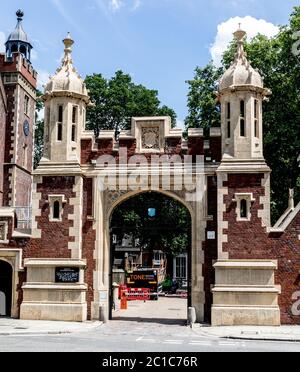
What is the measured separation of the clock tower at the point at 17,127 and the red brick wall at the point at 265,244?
18.8m

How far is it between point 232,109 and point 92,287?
333 inches

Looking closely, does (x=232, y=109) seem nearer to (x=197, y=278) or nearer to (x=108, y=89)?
(x=197, y=278)

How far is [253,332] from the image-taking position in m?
18.2

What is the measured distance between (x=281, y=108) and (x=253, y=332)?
55.2 feet

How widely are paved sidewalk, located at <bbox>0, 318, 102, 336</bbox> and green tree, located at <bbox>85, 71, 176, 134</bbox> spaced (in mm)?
25516

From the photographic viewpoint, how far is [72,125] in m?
22.5

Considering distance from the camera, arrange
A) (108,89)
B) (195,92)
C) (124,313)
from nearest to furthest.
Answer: (124,313) → (195,92) → (108,89)

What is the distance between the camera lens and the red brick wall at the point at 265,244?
20.4 m

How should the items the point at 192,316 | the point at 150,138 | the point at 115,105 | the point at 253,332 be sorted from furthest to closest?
the point at 115,105 < the point at 150,138 < the point at 192,316 < the point at 253,332

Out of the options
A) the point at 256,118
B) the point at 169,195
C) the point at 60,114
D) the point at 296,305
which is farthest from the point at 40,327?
the point at 256,118

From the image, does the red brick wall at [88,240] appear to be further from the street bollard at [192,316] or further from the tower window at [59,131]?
the street bollard at [192,316]

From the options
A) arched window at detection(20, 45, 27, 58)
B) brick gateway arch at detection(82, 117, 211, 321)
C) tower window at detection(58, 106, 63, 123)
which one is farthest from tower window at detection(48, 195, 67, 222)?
arched window at detection(20, 45, 27, 58)

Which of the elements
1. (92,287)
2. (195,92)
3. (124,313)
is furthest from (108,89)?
(92,287)

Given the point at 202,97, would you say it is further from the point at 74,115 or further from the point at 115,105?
the point at 74,115
